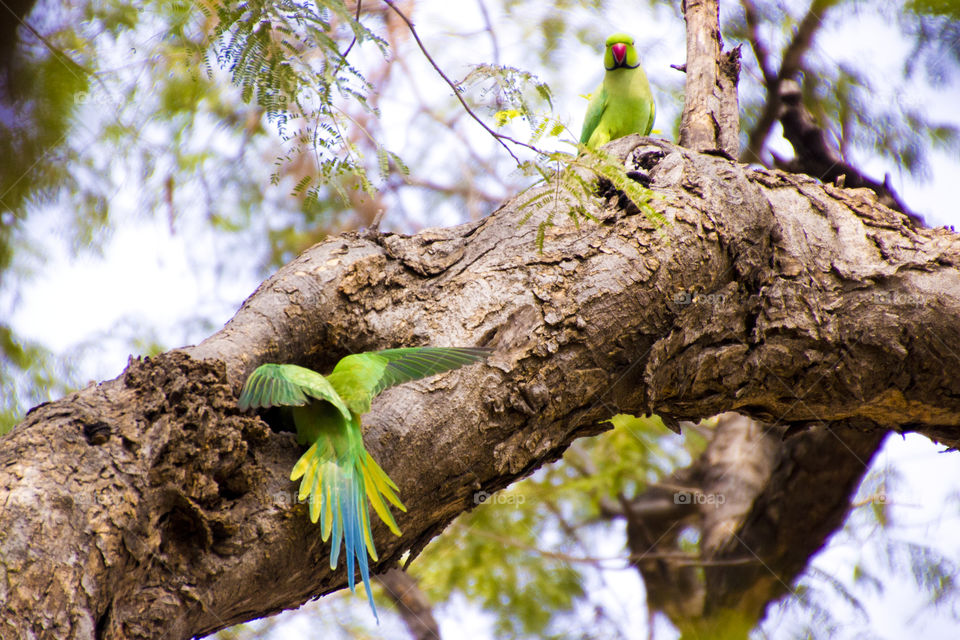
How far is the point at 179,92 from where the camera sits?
3631 mm

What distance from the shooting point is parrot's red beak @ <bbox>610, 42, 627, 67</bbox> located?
398 centimetres

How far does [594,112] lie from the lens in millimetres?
3990

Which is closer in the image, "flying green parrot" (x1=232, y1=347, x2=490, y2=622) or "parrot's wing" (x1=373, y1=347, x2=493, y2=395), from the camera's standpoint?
"flying green parrot" (x1=232, y1=347, x2=490, y2=622)

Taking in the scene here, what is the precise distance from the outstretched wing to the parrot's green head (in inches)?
108

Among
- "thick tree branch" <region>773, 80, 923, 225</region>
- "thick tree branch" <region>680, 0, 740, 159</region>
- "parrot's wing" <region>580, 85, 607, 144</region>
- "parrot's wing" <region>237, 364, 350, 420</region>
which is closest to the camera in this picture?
"parrot's wing" <region>237, 364, 350, 420</region>

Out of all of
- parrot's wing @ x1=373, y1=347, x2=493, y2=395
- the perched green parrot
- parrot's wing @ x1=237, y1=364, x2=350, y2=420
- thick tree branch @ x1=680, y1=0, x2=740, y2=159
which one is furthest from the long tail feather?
the perched green parrot

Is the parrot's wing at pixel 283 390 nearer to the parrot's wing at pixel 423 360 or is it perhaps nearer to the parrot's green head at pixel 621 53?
the parrot's wing at pixel 423 360

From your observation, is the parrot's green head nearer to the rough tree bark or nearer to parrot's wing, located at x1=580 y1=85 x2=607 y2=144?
parrot's wing, located at x1=580 y1=85 x2=607 y2=144

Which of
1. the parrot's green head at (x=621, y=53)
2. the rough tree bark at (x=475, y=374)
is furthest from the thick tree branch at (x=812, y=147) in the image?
the rough tree bark at (x=475, y=374)

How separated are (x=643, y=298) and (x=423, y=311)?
65 cm

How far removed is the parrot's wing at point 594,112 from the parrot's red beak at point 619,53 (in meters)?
0.18

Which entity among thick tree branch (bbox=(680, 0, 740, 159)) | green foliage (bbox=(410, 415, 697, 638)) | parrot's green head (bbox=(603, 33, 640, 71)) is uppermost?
parrot's green head (bbox=(603, 33, 640, 71))

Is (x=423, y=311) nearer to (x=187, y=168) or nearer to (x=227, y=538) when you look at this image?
(x=227, y=538)

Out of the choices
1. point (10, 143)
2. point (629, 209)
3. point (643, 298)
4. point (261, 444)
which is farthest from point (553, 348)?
point (10, 143)
